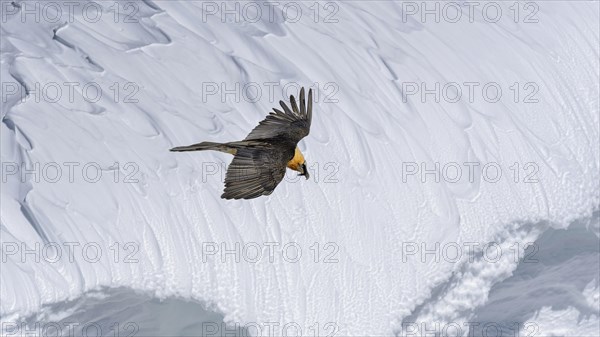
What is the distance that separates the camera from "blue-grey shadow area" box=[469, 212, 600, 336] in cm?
1171

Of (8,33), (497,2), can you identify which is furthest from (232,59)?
(497,2)

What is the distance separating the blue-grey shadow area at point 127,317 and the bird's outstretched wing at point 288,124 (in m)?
2.67

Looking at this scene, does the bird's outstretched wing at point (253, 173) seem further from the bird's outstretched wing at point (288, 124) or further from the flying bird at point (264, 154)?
the bird's outstretched wing at point (288, 124)

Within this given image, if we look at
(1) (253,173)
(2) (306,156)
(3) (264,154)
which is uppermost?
(2) (306,156)

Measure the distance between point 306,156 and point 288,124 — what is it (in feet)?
10.4

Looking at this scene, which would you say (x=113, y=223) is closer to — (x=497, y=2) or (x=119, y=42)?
(x=119, y=42)

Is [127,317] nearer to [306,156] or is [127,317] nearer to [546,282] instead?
[306,156]

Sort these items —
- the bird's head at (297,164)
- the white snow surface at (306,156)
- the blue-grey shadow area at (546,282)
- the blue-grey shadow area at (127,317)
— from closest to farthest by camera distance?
1. the bird's head at (297,164)
2. the blue-grey shadow area at (127,317)
3. the white snow surface at (306,156)
4. the blue-grey shadow area at (546,282)

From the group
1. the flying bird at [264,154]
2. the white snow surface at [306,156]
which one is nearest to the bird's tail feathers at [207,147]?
the flying bird at [264,154]

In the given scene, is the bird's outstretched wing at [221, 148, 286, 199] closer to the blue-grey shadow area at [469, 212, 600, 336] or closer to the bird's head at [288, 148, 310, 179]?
the bird's head at [288, 148, 310, 179]

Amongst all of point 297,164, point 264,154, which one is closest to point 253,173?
point 264,154

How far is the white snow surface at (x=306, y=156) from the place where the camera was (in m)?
11.1

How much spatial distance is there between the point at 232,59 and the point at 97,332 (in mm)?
3102

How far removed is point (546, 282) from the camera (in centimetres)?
1205
